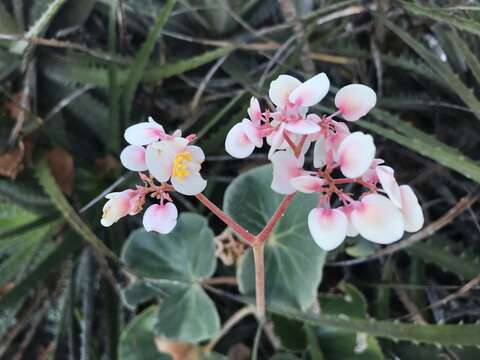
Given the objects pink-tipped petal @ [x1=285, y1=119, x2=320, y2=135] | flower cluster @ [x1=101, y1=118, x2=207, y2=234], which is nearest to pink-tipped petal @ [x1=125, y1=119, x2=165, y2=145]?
flower cluster @ [x1=101, y1=118, x2=207, y2=234]

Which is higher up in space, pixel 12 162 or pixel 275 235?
pixel 12 162

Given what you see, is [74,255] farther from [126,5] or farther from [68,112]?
[126,5]

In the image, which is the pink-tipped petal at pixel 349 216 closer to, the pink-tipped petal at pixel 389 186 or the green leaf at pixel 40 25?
the pink-tipped petal at pixel 389 186

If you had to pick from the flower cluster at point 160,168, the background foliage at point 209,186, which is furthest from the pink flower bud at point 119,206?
the background foliage at point 209,186

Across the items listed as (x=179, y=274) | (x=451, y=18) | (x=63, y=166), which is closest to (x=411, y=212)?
(x=451, y=18)

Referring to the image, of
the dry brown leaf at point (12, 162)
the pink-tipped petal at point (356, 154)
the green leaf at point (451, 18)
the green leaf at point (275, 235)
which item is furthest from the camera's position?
the dry brown leaf at point (12, 162)

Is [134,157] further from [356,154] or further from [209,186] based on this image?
[209,186]
